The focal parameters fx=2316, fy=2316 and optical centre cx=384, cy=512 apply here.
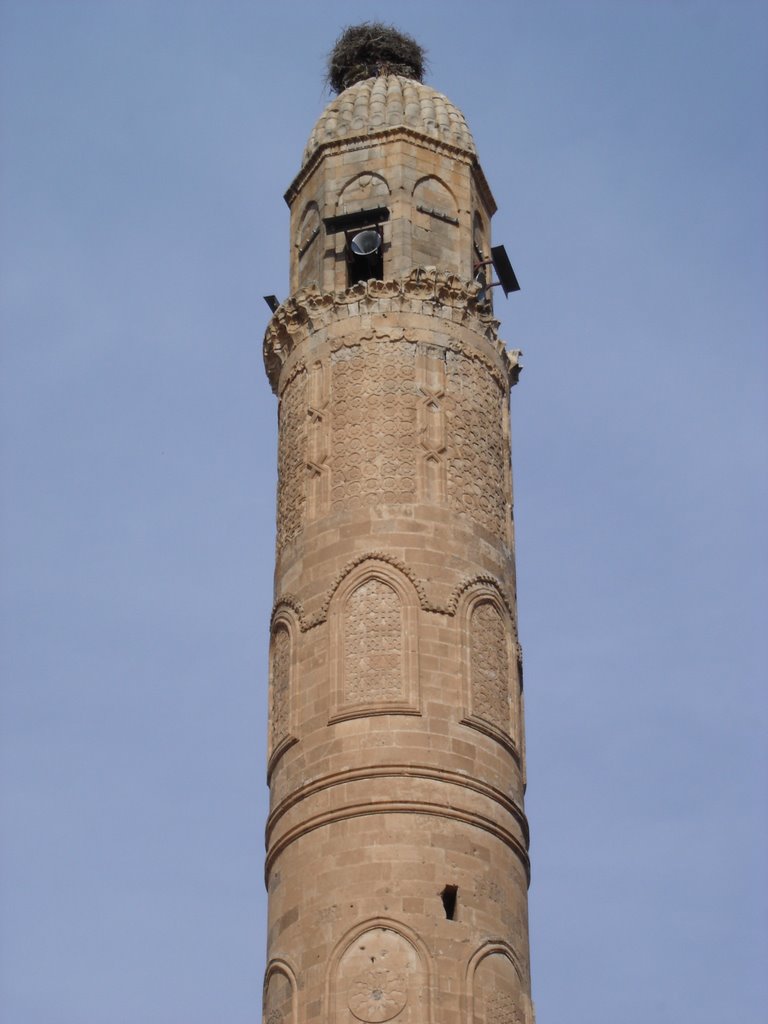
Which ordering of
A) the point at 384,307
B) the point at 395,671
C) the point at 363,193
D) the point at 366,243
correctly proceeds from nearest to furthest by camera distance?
1. the point at 395,671
2. the point at 384,307
3. the point at 366,243
4. the point at 363,193

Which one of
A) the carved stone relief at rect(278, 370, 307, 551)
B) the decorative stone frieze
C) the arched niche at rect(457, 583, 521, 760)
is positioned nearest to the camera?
the arched niche at rect(457, 583, 521, 760)

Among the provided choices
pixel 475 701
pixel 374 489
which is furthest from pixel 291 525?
pixel 475 701

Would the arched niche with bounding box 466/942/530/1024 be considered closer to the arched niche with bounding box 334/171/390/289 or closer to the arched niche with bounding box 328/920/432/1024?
the arched niche with bounding box 328/920/432/1024

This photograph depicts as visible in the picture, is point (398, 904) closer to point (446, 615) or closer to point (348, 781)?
point (348, 781)

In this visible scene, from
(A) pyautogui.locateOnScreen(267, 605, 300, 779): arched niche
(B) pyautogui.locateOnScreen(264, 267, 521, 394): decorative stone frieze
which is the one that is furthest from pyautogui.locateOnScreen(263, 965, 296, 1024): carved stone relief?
(B) pyautogui.locateOnScreen(264, 267, 521, 394): decorative stone frieze

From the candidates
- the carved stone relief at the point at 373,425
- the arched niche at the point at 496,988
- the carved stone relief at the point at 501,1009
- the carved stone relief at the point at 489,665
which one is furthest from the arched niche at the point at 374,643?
the carved stone relief at the point at 501,1009

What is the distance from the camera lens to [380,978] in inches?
856

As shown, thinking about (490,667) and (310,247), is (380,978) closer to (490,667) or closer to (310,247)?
(490,667)

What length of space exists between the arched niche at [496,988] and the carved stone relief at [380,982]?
53 cm

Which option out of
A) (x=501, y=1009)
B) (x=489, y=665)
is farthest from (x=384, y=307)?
(x=501, y=1009)

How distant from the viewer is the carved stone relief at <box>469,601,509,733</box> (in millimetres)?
23781

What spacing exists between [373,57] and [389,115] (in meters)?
2.44

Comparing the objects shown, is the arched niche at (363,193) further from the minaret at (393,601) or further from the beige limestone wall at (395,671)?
the beige limestone wall at (395,671)

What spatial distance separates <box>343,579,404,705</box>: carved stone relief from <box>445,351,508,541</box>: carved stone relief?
1466mm
